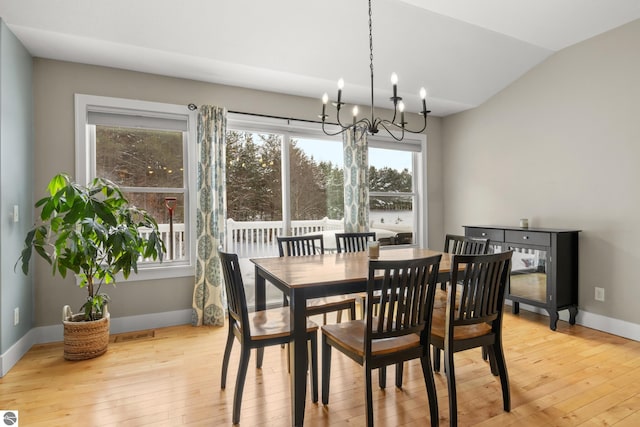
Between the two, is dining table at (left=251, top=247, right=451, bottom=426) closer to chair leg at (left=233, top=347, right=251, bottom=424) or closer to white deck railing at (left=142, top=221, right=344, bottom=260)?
chair leg at (left=233, top=347, right=251, bottom=424)

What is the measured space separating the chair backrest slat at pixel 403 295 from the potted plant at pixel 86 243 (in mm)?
2051

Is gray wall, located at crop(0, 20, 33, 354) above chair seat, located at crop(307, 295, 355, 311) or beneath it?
above

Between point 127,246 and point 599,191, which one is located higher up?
point 599,191

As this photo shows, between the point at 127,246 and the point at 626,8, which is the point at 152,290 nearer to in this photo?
the point at 127,246

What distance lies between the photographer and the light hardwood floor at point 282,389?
207 centimetres

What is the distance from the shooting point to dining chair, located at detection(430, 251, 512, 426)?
1.98 metres

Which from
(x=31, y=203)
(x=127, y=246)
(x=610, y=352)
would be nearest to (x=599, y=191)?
(x=610, y=352)

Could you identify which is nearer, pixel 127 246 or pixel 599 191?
pixel 127 246

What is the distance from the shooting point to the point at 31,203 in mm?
3119

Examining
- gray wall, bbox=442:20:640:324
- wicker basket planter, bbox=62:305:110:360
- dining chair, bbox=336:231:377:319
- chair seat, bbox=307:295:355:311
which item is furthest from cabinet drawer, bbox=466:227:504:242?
wicker basket planter, bbox=62:305:110:360

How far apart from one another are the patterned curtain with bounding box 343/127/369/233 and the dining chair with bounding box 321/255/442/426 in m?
2.38

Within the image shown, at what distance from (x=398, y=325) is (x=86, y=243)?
7.74 ft

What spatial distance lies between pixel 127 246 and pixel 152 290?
0.90m

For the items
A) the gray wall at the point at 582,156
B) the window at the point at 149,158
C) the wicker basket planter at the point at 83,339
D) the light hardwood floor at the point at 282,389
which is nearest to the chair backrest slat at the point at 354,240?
the light hardwood floor at the point at 282,389
